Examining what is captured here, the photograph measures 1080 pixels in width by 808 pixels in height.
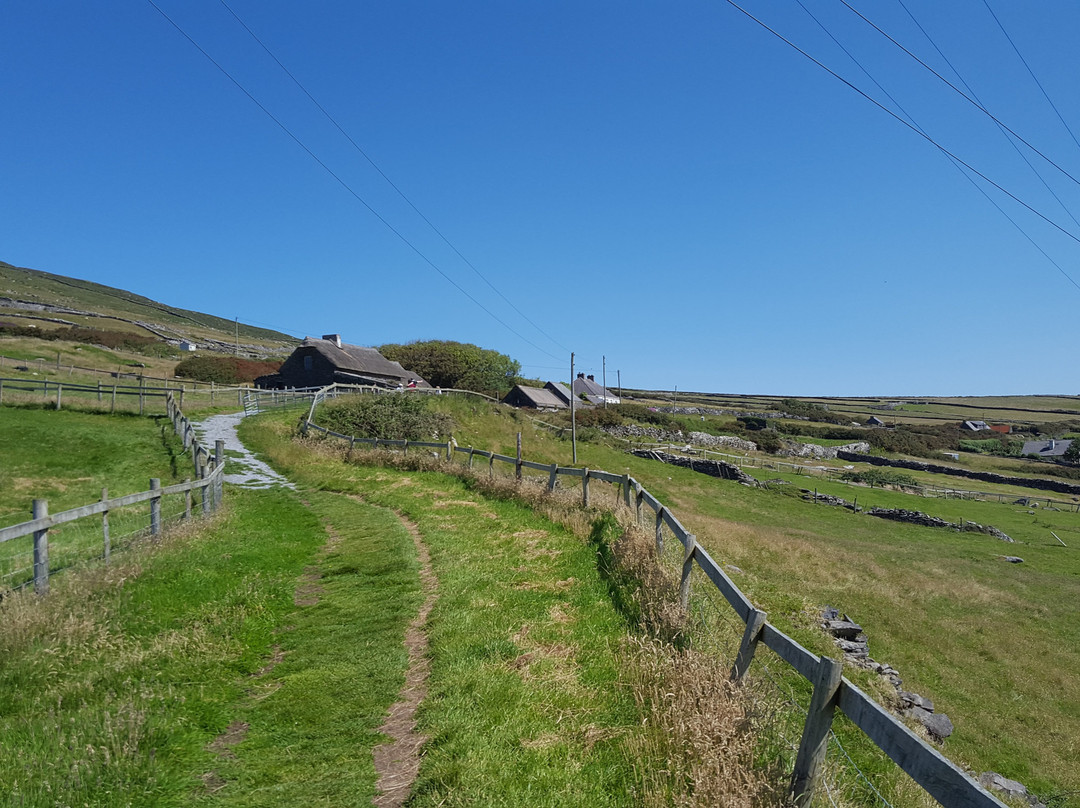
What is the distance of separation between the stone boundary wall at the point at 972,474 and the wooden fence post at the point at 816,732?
72415 mm

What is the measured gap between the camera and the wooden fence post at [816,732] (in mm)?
3930

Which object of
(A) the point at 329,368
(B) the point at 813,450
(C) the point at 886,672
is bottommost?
(B) the point at 813,450

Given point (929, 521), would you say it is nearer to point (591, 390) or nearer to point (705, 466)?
point (705, 466)

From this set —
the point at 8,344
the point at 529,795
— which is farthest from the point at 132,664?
the point at 8,344

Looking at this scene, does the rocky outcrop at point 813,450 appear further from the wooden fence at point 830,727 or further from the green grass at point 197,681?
the wooden fence at point 830,727

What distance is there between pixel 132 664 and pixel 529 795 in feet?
14.3

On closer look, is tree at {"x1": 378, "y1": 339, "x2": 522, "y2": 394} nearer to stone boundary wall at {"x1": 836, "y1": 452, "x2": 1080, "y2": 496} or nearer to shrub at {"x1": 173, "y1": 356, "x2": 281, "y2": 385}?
shrub at {"x1": 173, "y1": 356, "x2": 281, "y2": 385}

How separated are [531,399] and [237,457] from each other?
170ft

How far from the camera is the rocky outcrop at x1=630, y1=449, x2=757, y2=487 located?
51250 mm

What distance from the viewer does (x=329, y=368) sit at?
5509cm

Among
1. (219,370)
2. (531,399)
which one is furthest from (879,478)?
(219,370)

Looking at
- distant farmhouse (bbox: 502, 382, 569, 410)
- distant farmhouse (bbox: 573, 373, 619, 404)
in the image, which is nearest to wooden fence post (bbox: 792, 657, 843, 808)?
distant farmhouse (bbox: 502, 382, 569, 410)

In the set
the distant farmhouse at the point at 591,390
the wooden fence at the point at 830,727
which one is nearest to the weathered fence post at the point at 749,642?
the wooden fence at the point at 830,727

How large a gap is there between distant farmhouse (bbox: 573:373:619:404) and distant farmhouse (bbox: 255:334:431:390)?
4035 centimetres
